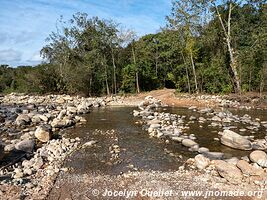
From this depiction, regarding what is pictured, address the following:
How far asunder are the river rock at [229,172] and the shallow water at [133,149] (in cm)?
148

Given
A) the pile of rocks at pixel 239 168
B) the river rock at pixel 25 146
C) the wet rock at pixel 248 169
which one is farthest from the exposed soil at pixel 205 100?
the river rock at pixel 25 146

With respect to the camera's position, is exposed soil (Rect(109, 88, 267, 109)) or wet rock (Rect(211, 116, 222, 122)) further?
exposed soil (Rect(109, 88, 267, 109))

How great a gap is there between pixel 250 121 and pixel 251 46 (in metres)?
13.5

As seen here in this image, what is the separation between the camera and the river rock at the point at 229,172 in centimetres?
819

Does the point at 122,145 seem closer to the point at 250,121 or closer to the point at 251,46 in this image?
the point at 250,121

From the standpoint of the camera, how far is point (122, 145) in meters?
12.4

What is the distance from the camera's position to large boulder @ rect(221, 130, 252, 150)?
37.6 feet

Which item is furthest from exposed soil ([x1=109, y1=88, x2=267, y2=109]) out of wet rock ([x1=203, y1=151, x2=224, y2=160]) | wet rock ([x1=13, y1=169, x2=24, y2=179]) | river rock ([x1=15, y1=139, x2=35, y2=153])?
wet rock ([x1=13, y1=169, x2=24, y2=179])

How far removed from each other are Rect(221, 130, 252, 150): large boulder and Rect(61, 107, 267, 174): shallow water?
28 centimetres

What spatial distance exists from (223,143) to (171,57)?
24.0 meters

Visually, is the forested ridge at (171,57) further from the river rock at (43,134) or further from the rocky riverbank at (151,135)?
the river rock at (43,134)

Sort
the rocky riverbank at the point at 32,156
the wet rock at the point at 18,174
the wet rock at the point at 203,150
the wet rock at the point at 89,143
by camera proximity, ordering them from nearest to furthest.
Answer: the rocky riverbank at the point at 32,156 → the wet rock at the point at 18,174 → the wet rock at the point at 203,150 → the wet rock at the point at 89,143

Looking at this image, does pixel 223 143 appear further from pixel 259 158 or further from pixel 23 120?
pixel 23 120

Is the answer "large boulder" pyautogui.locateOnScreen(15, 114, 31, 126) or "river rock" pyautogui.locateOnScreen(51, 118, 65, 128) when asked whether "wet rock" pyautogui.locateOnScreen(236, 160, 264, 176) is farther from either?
"large boulder" pyautogui.locateOnScreen(15, 114, 31, 126)
